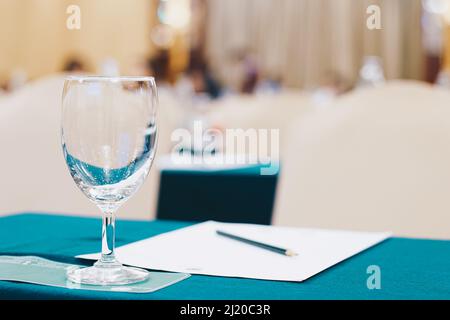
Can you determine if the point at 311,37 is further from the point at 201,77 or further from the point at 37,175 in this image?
the point at 37,175

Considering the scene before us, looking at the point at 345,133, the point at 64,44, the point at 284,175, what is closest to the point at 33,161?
the point at 284,175

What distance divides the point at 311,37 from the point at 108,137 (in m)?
11.8

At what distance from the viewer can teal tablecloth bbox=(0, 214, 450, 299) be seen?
67 cm

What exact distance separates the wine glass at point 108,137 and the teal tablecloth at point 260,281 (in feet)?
0.17

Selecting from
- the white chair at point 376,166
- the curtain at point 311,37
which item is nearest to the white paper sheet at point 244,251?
the white chair at point 376,166

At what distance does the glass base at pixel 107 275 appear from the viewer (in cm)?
70

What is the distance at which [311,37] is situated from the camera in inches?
484

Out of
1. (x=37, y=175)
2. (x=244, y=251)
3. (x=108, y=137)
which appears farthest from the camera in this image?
(x=37, y=175)

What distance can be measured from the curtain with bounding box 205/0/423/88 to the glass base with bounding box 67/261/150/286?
10.7 m

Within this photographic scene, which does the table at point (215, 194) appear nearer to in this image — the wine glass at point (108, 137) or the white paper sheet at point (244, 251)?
the white paper sheet at point (244, 251)

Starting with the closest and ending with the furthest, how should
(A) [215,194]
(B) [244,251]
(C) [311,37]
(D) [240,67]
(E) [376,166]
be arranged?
(B) [244,251] → (E) [376,166] → (A) [215,194] → (C) [311,37] → (D) [240,67]

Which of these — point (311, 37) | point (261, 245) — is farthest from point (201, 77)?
point (261, 245)

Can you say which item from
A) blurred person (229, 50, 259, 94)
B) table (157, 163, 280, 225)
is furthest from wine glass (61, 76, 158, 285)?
blurred person (229, 50, 259, 94)

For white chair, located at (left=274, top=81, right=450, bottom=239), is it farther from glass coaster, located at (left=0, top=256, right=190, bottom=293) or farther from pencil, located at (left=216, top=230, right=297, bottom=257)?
glass coaster, located at (left=0, top=256, right=190, bottom=293)
